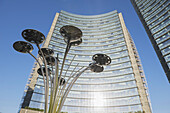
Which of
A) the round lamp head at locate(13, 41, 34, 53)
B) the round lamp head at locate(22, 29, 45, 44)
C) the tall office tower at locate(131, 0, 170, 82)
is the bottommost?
the round lamp head at locate(13, 41, 34, 53)

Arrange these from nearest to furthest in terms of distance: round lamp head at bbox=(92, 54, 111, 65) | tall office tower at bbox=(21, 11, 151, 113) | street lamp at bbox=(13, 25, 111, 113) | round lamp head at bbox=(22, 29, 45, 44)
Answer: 1. street lamp at bbox=(13, 25, 111, 113)
2. round lamp head at bbox=(22, 29, 45, 44)
3. round lamp head at bbox=(92, 54, 111, 65)
4. tall office tower at bbox=(21, 11, 151, 113)

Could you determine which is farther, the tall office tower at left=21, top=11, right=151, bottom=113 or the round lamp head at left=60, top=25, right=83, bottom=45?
the tall office tower at left=21, top=11, right=151, bottom=113

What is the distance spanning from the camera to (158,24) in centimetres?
3500

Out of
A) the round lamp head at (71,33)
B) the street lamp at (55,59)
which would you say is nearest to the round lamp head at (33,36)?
the street lamp at (55,59)

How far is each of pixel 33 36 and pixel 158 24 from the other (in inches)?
1387

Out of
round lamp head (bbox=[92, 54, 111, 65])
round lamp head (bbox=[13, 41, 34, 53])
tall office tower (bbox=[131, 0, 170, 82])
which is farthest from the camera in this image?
tall office tower (bbox=[131, 0, 170, 82])

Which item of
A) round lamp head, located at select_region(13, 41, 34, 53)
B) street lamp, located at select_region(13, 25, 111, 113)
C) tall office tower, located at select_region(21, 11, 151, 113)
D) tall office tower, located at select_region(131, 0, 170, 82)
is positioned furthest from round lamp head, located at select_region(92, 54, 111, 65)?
tall office tower, located at select_region(21, 11, 151, 113)

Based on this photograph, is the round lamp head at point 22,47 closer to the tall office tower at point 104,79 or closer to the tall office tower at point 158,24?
the tall office tower at point 104,79

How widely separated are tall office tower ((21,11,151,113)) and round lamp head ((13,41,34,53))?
23.0 m

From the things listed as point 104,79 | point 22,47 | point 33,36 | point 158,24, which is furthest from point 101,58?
A: point 158,24

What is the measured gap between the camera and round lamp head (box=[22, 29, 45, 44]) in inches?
571

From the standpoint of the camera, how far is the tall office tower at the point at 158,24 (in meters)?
30.1

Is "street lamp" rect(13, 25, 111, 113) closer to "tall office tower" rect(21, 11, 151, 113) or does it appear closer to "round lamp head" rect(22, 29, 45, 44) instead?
"round lamp head" rect(22, 29, 45, 44)

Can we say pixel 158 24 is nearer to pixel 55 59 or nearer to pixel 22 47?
pixel 55 59
